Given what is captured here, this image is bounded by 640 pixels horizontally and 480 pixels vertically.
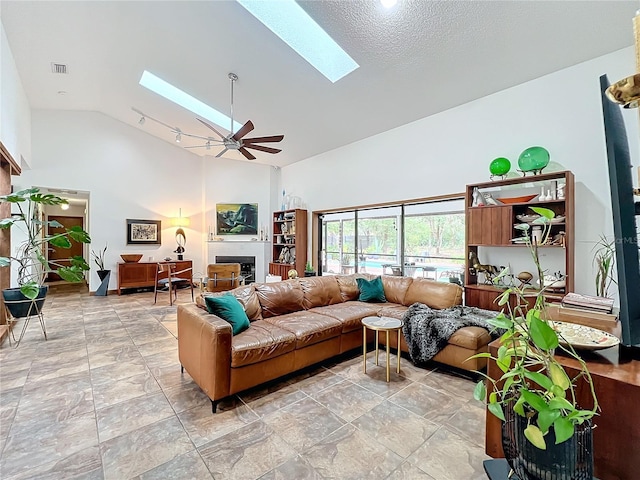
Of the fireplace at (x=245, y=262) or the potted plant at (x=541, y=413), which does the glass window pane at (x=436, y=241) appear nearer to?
the potted plant at (x=541, y=413)

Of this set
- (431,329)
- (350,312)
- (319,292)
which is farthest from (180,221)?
(431,329)

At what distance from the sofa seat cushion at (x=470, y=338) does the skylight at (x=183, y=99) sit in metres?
5.18

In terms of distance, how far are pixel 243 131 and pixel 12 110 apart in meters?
3.82

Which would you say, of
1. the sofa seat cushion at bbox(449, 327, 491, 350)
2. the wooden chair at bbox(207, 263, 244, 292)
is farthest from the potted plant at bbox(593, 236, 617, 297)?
the wooden chair at bbox(207, 263, 244, 292)

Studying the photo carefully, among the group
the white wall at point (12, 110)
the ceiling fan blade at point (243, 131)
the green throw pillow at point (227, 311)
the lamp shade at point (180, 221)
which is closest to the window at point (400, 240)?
the ceiling fan blade at point (243, 131)

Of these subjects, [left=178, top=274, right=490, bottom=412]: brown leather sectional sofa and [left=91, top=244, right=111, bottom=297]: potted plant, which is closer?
[left=178, top=274, right=490, bottom=412]: brown leather sectional sofa

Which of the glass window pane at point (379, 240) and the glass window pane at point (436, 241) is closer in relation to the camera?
the glass window pane at point (436, 241)

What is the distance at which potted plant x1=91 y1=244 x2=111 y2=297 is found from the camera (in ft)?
22.0

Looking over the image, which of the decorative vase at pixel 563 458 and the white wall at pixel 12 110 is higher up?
the white wall at pixel 12 110

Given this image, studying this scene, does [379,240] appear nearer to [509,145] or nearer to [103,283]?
[509,145]

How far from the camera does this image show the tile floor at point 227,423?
5.69ft

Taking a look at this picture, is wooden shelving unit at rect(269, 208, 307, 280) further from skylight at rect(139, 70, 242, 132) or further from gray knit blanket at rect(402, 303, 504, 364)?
gray knit blanket at rect(402, 303, 504, 364)

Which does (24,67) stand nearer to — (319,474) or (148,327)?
(148,327)

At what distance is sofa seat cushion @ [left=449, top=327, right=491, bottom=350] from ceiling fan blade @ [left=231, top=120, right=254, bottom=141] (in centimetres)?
335
